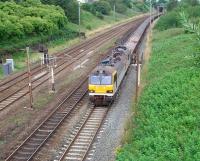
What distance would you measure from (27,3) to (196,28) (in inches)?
1886

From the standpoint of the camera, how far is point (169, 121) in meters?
21.8

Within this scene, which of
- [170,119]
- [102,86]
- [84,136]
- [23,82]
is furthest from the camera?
[23,82]

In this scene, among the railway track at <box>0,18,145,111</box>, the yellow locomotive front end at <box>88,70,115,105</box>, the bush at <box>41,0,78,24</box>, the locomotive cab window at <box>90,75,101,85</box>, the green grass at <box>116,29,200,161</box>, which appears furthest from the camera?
the bush at <box>41,0,78,24</box>

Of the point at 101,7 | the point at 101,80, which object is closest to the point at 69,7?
the point at 101,7

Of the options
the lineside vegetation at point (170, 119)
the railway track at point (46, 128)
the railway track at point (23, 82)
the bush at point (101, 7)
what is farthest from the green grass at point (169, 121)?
the bush at point (101, 7)

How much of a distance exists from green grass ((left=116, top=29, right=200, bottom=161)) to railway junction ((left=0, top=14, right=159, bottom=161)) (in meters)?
1.86

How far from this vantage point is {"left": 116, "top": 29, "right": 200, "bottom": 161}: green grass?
18.3m

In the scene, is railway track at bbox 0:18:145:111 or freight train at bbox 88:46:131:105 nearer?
freight train at bbox 88:46:131:105

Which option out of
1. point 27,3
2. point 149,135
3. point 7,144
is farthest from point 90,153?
point 27,3

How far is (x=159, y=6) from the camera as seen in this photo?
151000mm

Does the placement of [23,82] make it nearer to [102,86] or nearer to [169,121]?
[102,86]

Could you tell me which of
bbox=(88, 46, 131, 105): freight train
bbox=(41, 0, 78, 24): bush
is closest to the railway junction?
bbox=(88, 46, 131, 105): freight train

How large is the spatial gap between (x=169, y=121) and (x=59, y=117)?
8.92 metres

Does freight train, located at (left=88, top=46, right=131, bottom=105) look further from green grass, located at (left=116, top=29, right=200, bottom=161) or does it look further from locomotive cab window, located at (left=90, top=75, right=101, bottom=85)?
green grass, located at (left=116, top=29, right=200, bottom=161)
